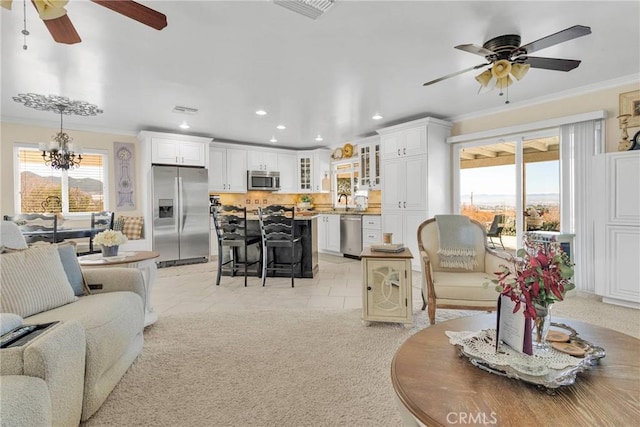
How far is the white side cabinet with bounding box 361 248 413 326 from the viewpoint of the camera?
279 cm

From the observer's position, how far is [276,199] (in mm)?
7684

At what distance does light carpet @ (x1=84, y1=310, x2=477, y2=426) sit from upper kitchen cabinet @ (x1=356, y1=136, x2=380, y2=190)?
3.54 m

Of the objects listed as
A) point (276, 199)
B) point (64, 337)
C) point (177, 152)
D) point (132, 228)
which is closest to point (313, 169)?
point (276, 199)

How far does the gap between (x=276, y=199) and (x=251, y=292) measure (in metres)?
3.89

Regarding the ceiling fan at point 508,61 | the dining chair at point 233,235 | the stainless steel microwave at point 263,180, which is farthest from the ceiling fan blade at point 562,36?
the stainless steel microwave at point 263,180

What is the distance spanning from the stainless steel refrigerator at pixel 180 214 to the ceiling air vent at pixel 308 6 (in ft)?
14.1

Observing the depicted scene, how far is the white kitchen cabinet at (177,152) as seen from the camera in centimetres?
554

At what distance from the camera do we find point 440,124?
4.99 metres

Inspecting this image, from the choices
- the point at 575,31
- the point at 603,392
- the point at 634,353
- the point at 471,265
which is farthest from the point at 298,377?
the point at 575,31

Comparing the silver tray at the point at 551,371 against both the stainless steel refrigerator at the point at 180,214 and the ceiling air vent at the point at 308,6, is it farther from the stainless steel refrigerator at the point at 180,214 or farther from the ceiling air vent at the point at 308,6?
the stainless steel refrigerator at the point at 180,214

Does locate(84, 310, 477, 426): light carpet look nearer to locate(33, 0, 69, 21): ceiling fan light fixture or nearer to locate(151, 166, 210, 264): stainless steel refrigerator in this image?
locate(33, 0, 69, 21): ceiling fan light fixture

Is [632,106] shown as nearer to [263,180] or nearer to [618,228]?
[618,228]

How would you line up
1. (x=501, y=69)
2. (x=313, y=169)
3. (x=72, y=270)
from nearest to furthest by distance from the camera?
(x=72, y=270) < (x=501, y=69) < (x=313, y=169)

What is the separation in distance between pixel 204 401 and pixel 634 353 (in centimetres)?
206
